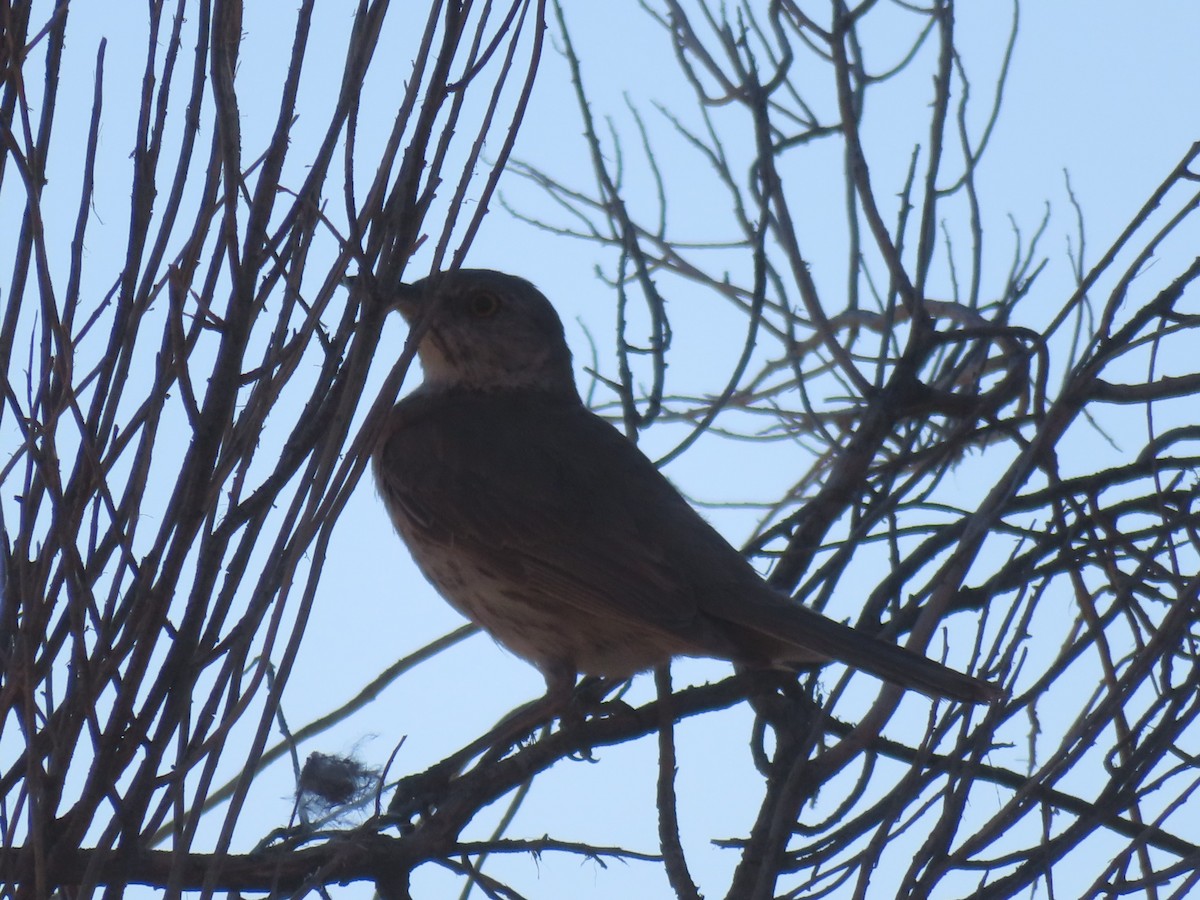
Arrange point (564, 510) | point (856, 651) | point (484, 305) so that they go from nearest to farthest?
point (856, 651) < point (564, 510) < point (484, 305)

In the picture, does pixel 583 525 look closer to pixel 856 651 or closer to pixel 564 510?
pixel 564 510

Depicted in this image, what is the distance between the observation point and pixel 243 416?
2332 mm

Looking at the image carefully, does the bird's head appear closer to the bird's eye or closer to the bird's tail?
the bird's eye

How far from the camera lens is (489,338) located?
5996mm

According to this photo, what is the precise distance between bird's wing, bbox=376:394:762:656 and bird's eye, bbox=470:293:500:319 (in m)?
0.42

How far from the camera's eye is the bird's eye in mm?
5949

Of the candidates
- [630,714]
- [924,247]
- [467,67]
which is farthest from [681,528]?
[467,67]

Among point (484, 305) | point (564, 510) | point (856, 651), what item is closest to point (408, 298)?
point (564, 510)

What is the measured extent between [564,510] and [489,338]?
116cm

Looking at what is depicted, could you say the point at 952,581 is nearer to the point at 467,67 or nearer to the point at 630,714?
the point at 630,714

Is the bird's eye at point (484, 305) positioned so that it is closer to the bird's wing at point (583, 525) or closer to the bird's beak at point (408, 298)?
the bird's wing at point (583, 525)

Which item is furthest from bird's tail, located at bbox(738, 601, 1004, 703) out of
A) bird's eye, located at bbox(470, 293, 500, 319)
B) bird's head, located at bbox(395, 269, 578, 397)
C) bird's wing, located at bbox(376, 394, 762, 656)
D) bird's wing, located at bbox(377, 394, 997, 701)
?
bird's eye, located at bbox(470, 293, 500, 319)

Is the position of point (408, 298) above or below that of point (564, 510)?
above

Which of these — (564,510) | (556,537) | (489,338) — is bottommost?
(556,537)
